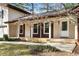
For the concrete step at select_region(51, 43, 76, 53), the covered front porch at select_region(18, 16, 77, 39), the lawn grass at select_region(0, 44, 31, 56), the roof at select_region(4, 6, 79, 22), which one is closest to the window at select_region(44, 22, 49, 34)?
the covered front porch at select_region(18, 16, 77, 39)

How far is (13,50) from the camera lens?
19.6 ft

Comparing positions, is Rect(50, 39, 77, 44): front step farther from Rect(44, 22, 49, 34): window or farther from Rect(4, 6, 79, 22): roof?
Rect(4, 6, 79, 22): roof

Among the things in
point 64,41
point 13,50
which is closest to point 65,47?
point 64,41

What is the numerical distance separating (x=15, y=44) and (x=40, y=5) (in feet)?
2.55

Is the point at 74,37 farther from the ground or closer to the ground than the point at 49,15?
closer to the ground

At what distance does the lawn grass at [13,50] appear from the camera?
593cm

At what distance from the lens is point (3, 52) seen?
5.93 metres

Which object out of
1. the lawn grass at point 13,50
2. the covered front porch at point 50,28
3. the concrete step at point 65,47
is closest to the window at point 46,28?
the covered front porch at point 50,28

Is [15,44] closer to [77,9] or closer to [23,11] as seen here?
[23,11]

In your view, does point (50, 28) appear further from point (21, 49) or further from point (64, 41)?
point (21, 49)

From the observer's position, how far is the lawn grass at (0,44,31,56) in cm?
593

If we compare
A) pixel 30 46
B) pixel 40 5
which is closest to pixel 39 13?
pixel 40 5

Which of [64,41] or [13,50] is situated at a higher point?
[64,41]

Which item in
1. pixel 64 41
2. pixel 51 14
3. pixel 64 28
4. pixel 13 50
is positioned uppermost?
pixel 51 14
